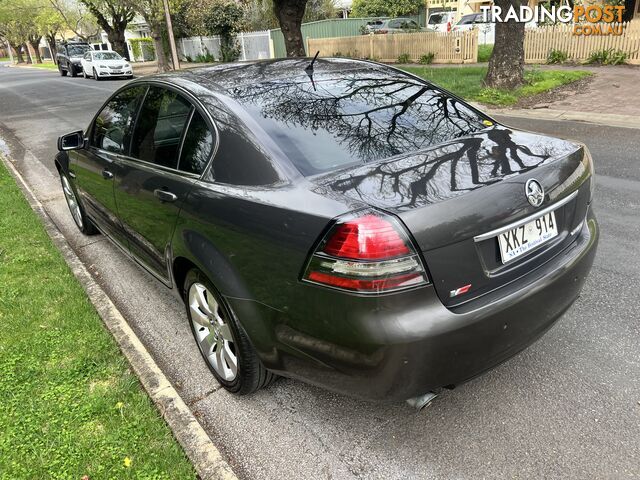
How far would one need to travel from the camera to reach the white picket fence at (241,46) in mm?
27484

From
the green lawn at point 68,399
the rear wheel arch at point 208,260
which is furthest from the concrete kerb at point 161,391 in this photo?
the rear wheel arch at point 208,260

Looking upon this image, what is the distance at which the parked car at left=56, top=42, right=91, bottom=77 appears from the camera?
30859 mm

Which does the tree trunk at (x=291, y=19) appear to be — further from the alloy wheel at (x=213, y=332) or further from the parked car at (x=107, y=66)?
the alloy wheel at (x=213, y=332)

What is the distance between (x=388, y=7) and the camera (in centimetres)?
3597

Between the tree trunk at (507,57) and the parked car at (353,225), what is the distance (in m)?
9.75

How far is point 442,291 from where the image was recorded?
207cm

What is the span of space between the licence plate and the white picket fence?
24036mm

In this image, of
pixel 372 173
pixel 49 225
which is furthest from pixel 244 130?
pixel 49 225

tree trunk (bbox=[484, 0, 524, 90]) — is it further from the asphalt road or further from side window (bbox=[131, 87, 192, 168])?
side window (bbox=[131, 87, 192, 168])

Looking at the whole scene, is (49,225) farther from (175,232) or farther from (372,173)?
(372,173)

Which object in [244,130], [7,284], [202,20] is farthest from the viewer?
[202,20]

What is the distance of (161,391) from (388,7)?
37.5 m

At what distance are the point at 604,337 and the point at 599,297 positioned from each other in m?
0.52

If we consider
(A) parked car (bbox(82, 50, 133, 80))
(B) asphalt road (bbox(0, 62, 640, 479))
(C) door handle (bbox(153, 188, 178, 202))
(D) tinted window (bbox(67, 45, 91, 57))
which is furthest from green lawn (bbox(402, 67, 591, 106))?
(D) tinted window (bbox(67, 45, 91, 57))
